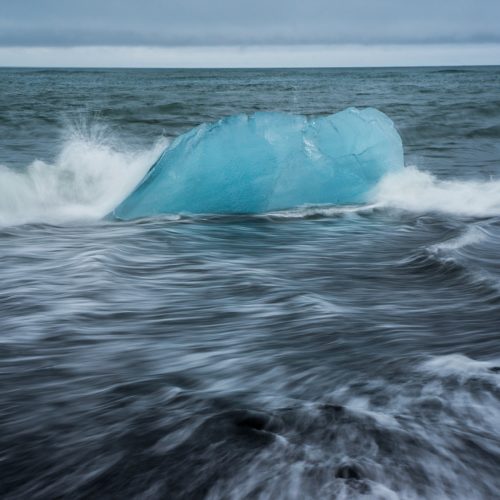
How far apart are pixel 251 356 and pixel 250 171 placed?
4.38 m

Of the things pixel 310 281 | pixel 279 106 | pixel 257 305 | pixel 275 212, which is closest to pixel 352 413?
pixel 257 305

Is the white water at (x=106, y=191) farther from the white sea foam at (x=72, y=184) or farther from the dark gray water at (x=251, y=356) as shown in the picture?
the dark gray water at (x=251, y=356)

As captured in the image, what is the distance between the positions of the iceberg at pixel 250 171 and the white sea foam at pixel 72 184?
31.2 inches

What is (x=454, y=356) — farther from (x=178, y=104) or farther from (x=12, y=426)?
(x=178, y=104)

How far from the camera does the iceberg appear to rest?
25.1 feet

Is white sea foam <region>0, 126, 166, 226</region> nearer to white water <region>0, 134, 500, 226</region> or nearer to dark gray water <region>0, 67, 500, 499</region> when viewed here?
white water <region>0, 134, 500, 226</region>

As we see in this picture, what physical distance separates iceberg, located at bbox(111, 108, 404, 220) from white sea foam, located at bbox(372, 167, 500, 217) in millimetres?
425

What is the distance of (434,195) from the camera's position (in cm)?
886

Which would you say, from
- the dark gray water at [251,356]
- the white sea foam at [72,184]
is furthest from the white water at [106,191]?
the dark gray water at [251,356]

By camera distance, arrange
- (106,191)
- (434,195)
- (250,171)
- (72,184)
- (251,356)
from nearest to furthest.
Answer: (251,356) < (250,171) < (434,195) < (106,191) < (72,184)

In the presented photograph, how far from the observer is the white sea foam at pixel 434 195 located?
8141 millimetres

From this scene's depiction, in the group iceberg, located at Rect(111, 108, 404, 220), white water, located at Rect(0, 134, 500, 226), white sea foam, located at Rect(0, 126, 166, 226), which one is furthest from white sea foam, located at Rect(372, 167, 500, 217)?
white sea foam, located at Rect(0, 126, 166, 226)

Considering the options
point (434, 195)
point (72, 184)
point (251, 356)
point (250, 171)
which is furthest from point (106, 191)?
point (251, 356)

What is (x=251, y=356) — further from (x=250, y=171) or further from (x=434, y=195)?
(x=434, y=195)
